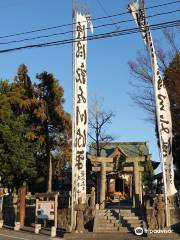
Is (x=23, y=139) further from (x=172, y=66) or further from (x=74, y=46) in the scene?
(x=172, y=66)

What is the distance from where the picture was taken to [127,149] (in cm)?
4419

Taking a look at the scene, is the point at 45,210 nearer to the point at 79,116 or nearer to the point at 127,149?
the point at 79,116

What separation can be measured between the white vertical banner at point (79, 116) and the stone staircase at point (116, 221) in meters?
1.52

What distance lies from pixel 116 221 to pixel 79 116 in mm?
5945

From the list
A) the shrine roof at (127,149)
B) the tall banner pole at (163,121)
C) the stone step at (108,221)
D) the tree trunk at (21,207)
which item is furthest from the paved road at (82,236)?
the shrine roof at (127,149)

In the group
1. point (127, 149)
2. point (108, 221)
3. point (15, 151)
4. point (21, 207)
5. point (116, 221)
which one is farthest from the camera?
point (127, 149)

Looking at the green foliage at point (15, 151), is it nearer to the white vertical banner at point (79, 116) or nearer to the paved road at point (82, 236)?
the white vertical banner at point (79, 116)

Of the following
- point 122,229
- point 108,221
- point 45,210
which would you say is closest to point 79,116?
point 45,210

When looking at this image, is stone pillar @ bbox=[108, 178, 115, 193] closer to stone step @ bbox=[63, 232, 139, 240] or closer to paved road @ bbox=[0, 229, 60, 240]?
stone step @ bbox=[63, 232, 139, 240]

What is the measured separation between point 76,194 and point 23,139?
28.9 ft

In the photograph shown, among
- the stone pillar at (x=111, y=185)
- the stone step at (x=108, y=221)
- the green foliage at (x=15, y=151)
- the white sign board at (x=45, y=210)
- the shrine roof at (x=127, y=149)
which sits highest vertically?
the shrine roof at (x=127, y=149)

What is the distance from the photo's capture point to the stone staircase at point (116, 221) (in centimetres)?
2239

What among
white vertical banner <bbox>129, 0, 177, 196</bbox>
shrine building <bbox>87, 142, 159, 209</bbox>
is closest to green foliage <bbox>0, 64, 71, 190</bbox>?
shrine building <bbox>87, 142, 159, 209</bbox>

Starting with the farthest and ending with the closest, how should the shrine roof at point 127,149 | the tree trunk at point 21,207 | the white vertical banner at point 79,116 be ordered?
the shrine roof at point 127,149 < the tree trunk at point 21,207 < the white vertical banner at point 79,116
